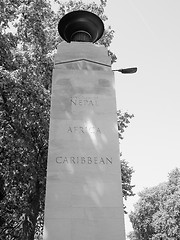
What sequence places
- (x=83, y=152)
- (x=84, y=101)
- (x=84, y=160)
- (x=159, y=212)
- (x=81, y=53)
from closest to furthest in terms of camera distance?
(x=84, y=160)
(x=83, y=152)
(x=84, y=101)
(x=81, y=53)
(x=159, y=212)

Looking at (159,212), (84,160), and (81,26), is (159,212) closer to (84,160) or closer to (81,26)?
(81,26)

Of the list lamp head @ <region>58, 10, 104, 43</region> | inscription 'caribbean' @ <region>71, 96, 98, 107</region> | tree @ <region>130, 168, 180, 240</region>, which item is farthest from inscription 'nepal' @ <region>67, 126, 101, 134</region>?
tree @ <region>130, 168, 180, 240</region>

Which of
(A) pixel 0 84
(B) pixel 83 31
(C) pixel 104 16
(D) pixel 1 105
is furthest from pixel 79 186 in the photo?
(C) pixel 104 16

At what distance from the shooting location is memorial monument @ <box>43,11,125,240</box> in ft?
18.7

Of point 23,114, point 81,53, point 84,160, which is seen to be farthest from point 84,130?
point 23,114

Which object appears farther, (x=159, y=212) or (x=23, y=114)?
(x=159, y=212)

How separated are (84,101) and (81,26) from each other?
296 cm

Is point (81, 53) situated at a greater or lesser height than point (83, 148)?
greater

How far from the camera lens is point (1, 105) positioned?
14234mm

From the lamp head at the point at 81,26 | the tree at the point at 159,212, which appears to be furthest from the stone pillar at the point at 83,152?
the tree at the point at 159,212

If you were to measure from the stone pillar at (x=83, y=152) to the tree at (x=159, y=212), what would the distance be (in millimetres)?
28575

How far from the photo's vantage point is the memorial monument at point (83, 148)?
18.7 feet

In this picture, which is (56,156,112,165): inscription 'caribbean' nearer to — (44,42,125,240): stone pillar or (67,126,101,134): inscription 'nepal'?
(44,42,125,240): stone pillar

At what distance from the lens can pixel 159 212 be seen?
135 ft
